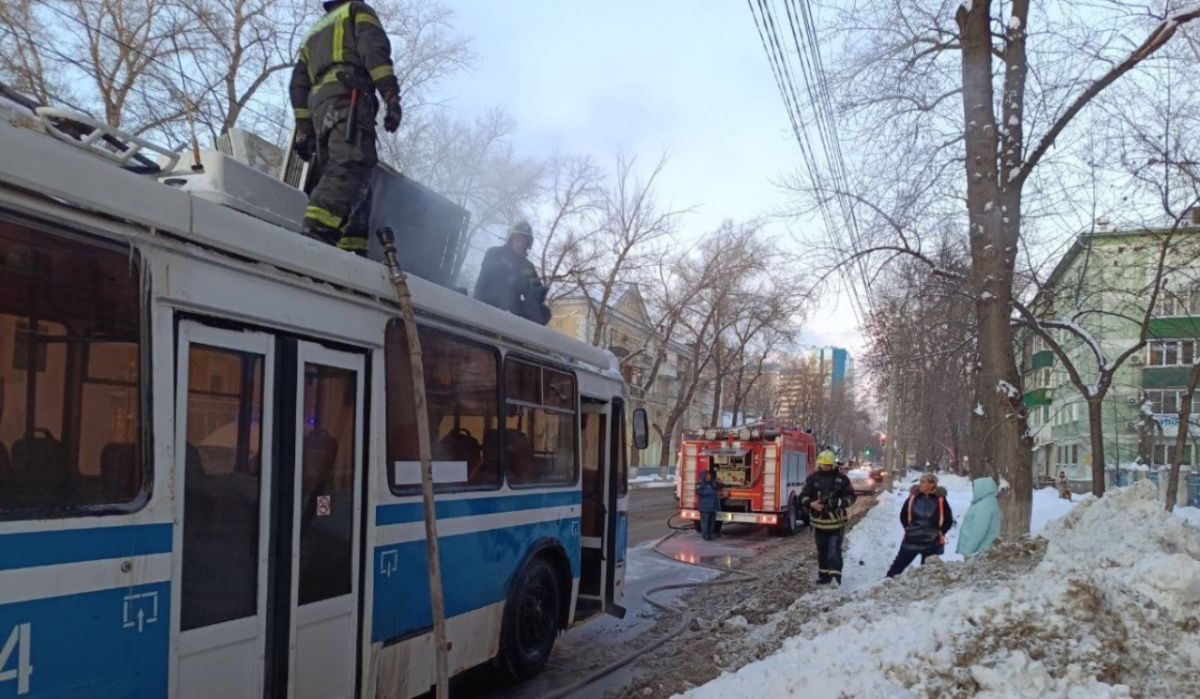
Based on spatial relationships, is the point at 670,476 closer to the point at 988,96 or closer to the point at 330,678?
the point at 988,96

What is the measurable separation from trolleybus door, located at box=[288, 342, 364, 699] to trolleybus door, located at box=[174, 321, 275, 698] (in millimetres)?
206

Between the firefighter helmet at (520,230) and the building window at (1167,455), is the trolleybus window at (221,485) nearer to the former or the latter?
the firefighter helmet at (520,230)

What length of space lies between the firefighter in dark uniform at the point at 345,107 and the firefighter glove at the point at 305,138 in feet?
0.48

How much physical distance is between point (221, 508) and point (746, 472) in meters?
17.0

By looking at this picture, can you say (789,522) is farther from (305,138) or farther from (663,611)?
(305,138)

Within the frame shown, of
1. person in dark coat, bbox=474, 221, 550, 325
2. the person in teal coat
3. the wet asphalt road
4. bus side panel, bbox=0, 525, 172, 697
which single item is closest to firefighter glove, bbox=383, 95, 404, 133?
person in dark coat, bbox=474, 221, 550, 325

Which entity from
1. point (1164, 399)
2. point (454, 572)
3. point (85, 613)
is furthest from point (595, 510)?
point (1164, 399)

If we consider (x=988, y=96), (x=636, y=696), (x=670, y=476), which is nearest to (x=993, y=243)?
(x=988, y=96)

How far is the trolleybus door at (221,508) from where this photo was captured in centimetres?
343

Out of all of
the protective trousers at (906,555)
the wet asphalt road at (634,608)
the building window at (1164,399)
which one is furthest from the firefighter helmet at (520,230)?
the building window at (1164,399)

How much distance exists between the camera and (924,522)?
9.91m

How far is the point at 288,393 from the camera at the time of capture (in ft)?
13.1

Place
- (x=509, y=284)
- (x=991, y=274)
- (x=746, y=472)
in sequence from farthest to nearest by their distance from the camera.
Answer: (x=746, y=472) < (x=991, y=274) < (x=509, y=284)

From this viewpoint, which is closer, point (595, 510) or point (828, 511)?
point (595, 510)
